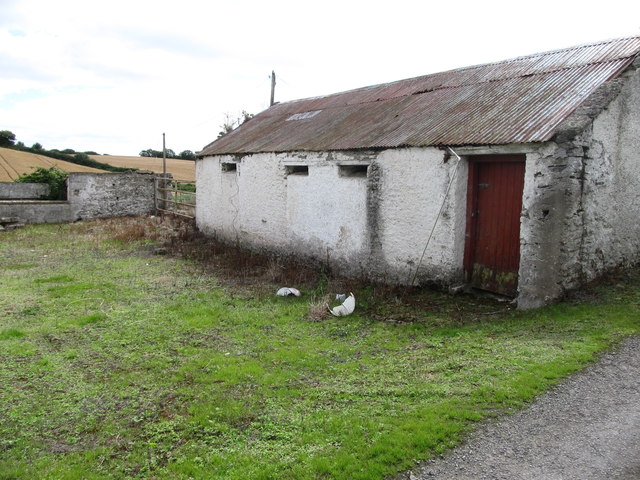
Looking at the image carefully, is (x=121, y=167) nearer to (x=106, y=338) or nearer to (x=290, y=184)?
(x=290, y=184)

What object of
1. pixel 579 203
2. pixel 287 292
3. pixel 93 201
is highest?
pixel 579 203

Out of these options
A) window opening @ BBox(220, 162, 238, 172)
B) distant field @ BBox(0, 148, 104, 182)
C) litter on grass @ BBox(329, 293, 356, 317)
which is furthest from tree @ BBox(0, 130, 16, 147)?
litter on grass @ BBox(329, 293, 356, 317)

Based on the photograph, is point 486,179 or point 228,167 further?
point 228,167

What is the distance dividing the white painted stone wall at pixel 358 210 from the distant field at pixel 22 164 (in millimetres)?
20697

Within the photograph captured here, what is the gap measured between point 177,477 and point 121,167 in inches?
Result: 1526

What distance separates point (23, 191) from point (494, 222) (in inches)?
864

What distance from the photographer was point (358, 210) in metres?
10.2

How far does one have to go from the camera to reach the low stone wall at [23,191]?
73.0 ft

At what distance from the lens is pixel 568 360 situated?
17.8 ft

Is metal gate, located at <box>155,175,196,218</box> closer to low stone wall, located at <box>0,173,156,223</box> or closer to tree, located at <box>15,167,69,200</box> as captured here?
low stone wall, located at <box>0,173,156,223</box>

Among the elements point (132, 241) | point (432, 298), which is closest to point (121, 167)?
point (132, 241)

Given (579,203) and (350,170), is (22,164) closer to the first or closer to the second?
(350,170)

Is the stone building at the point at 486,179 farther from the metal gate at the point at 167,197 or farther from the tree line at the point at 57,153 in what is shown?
the tree line at the point at 57,153

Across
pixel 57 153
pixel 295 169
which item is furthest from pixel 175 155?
pixel 295 169
